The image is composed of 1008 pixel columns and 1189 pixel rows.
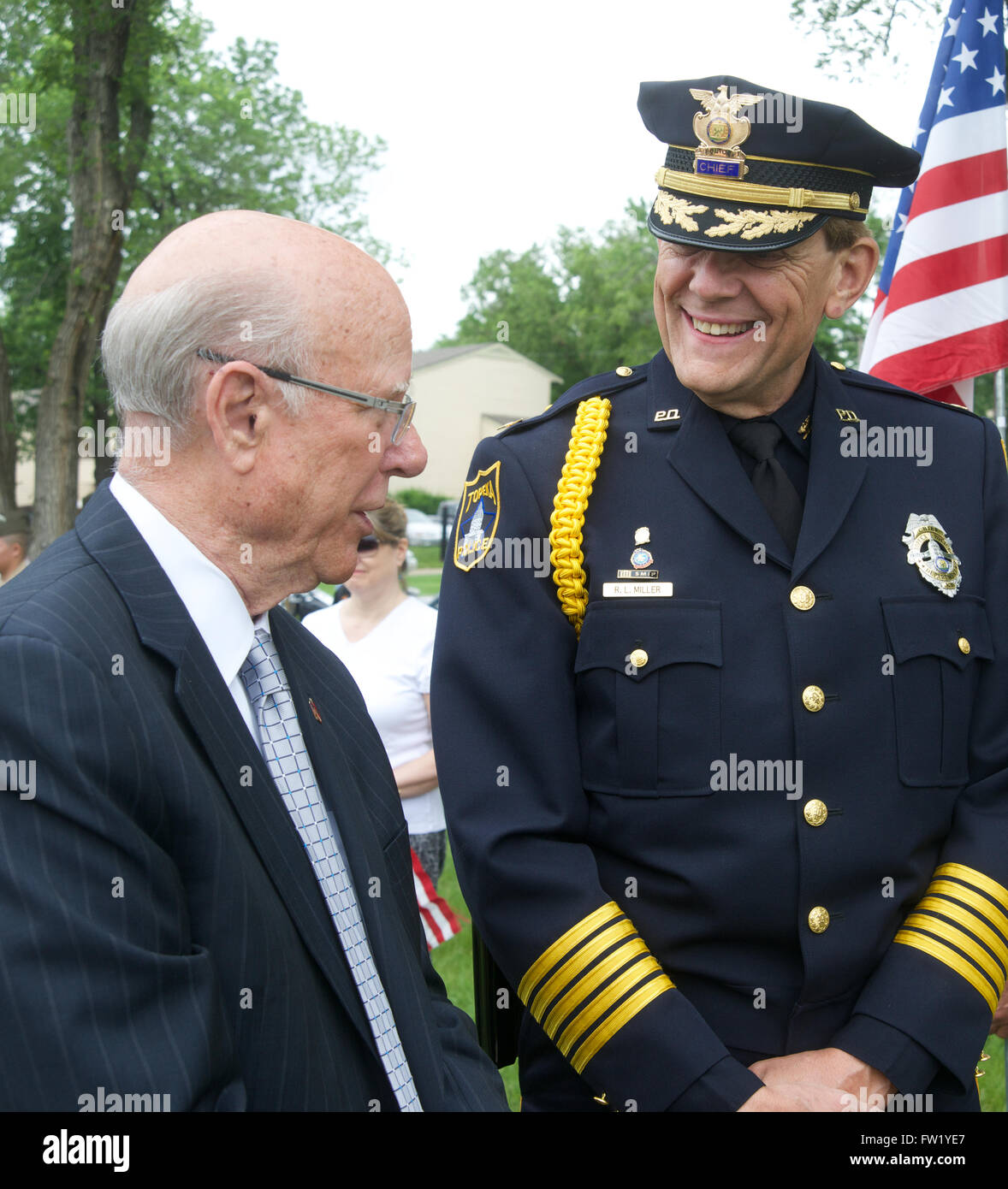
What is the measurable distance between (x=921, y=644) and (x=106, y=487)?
57.2 inches

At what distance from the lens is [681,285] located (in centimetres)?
226

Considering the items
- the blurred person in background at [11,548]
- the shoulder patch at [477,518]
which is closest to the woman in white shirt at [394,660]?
the shoulder patch at [477,518]

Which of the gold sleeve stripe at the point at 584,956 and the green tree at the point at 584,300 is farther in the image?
the green tree at the point at 584,300

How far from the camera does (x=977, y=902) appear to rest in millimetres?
2127

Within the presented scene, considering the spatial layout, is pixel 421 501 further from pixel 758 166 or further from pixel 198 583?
pixel 198 583

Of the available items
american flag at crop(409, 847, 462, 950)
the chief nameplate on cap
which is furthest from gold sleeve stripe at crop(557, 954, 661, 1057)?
american flag at crop(409, 847, 462, 950)

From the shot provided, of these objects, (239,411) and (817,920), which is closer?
(239,411)

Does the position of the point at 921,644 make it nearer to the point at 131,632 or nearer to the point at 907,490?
the point at 907,490

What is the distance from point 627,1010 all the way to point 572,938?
15 cm

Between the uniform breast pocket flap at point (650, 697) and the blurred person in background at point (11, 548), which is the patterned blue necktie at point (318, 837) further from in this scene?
the blurred person in background at point (11, 548)

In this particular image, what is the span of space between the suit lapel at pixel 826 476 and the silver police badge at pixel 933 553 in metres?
0.14

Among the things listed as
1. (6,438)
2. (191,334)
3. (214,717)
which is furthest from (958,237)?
(6,438)

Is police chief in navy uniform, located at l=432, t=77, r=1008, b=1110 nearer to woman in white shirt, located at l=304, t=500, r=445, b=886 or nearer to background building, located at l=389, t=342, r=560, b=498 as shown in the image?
woman in white shirt, located at l=304, t=500, r=445, b=886

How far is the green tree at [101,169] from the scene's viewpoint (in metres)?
11.5
